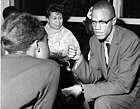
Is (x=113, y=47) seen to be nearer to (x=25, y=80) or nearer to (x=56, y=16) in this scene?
(x=25, y=80)

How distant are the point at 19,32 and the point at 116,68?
3.62ft

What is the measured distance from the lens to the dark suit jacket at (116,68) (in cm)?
193

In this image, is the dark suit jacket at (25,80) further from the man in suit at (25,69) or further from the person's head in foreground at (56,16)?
the person's head in foreground at (56,16)

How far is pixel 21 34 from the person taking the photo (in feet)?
4.01

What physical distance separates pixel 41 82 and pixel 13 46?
258mm

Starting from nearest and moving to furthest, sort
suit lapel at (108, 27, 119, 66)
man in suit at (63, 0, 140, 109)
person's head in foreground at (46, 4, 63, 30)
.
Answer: man in suit at (63, 0, 140, 109)
suit lapel at (108, 27, 119, 66)
person's head in foreground at (46, 4, 63, 30)

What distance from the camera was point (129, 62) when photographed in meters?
1.93

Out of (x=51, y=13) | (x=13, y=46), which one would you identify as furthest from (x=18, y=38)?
(x=51, y=13)

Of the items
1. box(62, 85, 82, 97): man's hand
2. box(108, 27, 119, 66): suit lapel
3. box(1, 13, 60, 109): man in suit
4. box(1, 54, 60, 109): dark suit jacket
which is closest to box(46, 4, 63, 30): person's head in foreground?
box(108, 27, 119, 66): suit lapel

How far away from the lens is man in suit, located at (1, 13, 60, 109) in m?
1.13

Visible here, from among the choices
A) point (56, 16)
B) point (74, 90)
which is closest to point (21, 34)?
point (74, 90)

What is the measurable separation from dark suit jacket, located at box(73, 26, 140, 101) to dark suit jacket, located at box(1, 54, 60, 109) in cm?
81

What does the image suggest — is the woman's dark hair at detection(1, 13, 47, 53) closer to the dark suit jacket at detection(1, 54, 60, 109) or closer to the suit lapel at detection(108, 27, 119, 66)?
the dark suit jacket at detection(1, 54, 60, 109)

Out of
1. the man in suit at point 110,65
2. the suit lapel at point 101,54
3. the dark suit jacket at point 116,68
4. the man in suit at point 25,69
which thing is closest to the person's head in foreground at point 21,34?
the man in suit at point 25,69
